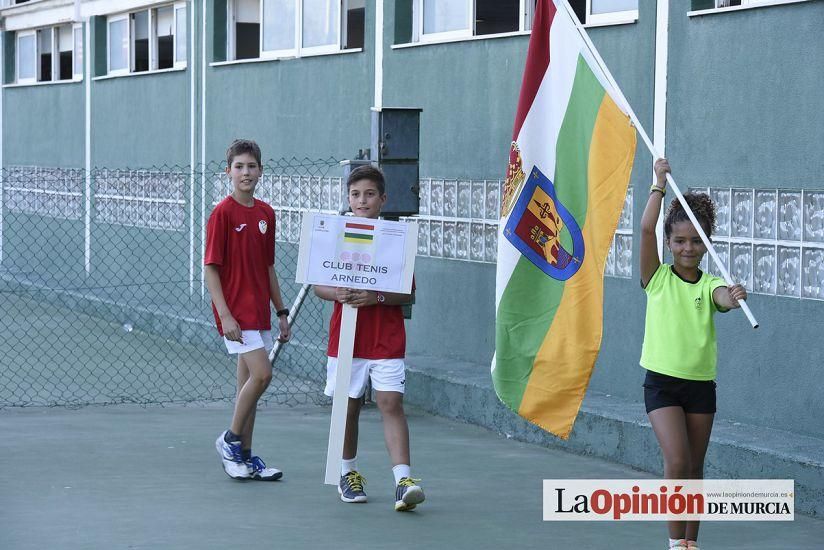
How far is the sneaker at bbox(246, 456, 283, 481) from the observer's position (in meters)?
8.25

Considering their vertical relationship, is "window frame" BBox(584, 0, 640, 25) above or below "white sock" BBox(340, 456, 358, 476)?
above

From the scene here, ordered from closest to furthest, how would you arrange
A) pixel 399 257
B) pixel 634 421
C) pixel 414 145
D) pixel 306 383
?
1. pixel 399 257
2. pixel 634 421
3. pixel 414 145
4. pixel 306 383

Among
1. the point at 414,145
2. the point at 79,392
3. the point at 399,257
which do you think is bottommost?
the point at 79,392

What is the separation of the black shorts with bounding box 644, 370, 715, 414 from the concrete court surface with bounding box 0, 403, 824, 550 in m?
0.95

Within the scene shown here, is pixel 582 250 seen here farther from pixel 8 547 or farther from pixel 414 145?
pixel 414 145

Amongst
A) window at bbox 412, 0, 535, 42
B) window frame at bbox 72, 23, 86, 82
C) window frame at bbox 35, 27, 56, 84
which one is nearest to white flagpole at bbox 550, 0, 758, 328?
window at bbox 412, 0, 535, 42

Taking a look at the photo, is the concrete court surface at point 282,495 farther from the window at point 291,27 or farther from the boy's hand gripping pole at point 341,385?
the window at point 291,27

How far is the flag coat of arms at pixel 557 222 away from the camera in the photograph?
678 centimetres

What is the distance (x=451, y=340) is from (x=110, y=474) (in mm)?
3825

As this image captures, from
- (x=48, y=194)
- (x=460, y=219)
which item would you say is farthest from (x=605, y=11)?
(x=48, y=194)

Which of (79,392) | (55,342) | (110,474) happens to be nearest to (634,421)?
(110,474)

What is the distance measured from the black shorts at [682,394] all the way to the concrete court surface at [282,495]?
0.95 m

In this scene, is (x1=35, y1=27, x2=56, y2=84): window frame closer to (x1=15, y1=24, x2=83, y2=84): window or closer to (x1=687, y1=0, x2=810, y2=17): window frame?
(x1=15, y1=24, x2=83, y2=84): window

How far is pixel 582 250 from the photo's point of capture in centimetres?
683
